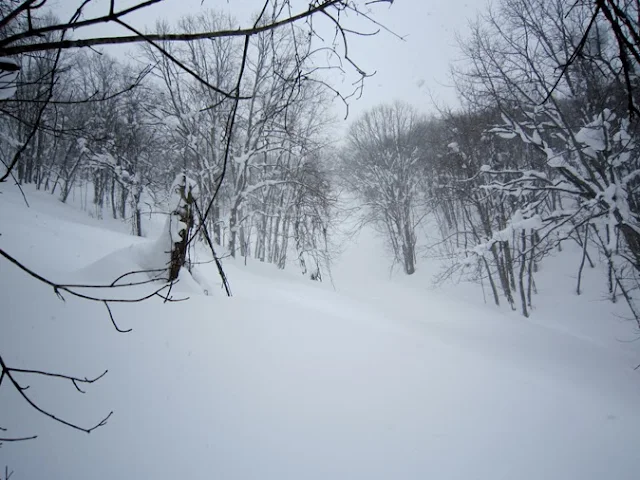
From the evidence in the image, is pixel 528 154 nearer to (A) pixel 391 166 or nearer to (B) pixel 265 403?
(A) pixel 391 166

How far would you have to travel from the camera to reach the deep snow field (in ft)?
4.99

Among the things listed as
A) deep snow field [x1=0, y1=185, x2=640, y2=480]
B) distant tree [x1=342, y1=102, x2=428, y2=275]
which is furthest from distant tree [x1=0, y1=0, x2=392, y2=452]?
distant tree [x1=342, y1=102, x2=428, y2=275]

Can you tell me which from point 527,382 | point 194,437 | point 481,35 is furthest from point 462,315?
point 194,437

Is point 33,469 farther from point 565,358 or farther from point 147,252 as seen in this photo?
point 565,358

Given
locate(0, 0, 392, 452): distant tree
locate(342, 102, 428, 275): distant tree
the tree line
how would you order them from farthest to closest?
locate(342, 102, 428, 275): distant tree → the tree line → locate(0, 0, 392, 452): distant tree

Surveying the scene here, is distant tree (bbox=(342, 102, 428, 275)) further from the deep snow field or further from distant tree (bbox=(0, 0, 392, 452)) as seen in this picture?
the deep snow field

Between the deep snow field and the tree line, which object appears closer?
the deep snow field

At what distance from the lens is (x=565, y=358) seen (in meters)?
5.26

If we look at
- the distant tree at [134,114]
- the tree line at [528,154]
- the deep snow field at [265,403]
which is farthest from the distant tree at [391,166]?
the deep snow field at [265,403]

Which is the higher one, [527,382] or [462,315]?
[527,382]

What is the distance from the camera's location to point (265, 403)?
1903 mm

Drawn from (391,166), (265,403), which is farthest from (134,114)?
(265,403)

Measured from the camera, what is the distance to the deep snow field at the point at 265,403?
1521 mm

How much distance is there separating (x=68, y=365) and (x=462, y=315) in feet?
32.4
